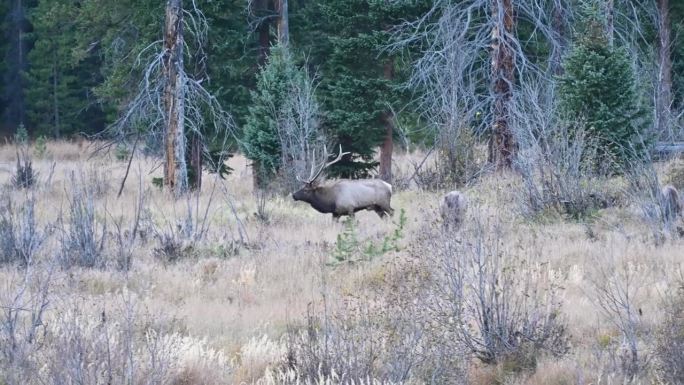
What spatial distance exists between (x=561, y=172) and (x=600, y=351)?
7.06 meters

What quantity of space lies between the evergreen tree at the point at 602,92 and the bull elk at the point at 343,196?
4.19m

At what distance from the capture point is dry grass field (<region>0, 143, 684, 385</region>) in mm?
7102

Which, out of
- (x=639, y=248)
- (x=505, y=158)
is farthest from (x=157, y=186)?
(x=639, y=248)

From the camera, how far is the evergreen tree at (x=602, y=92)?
703 inches

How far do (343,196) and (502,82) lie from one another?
6.40 metres

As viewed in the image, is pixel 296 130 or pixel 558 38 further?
pixel 558 38

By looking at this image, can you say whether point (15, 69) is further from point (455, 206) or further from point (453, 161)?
point (455, 206)

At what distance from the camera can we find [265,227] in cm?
1491

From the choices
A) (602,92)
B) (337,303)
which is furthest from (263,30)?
(337,303)

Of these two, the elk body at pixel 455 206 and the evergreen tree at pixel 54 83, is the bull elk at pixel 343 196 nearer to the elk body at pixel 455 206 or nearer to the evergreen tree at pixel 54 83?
the elk body at pixel 455 206

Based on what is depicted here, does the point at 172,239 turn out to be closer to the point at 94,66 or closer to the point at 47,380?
the point at 47,380

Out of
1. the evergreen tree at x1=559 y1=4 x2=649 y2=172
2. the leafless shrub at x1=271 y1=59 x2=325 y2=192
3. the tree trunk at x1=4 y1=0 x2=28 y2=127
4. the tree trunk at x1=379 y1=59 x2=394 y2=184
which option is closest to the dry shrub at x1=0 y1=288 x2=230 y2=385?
the leafless shrub at x1=271 y1=59 x2=325 y2=192

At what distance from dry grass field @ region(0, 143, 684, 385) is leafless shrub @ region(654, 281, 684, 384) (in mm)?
22

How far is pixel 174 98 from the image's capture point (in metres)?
19.6
